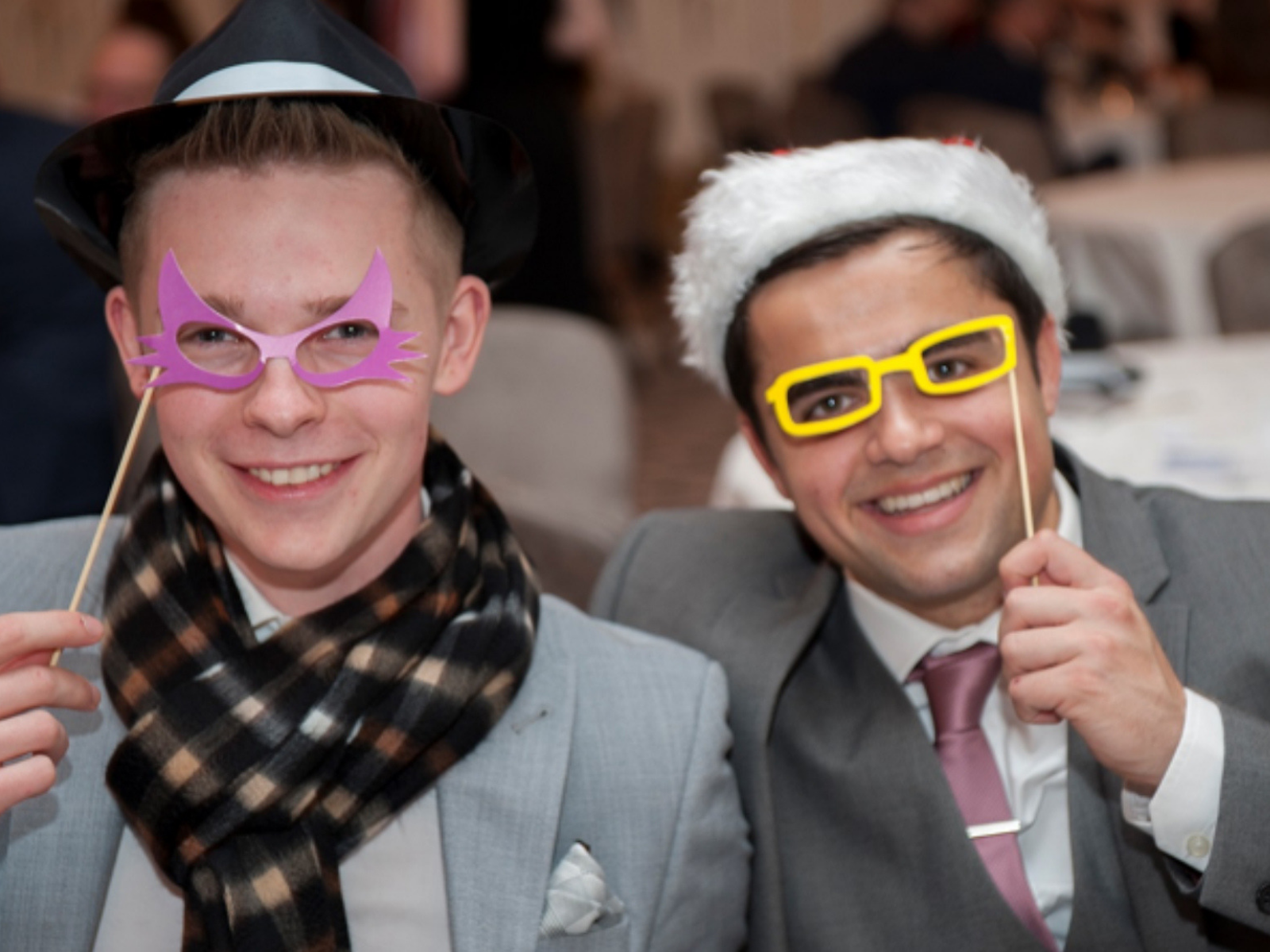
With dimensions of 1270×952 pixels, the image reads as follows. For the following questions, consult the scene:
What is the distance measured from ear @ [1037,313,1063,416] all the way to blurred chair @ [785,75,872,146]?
6.01m

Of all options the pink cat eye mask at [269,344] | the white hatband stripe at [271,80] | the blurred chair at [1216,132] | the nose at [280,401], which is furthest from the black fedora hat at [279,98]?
the blurred chair at [1216,132]

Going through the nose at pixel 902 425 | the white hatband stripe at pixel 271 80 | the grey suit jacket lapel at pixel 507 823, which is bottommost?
the grey suit jacket lapel at pixel 507 823

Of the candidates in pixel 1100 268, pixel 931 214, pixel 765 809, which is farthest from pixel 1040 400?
pixel 1100 268

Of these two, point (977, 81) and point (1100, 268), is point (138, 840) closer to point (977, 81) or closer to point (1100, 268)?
point (1100, 268)

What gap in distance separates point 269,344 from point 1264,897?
112cm

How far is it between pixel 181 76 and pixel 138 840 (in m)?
0.80

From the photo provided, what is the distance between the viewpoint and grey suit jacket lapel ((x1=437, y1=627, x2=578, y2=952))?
59.0 inches

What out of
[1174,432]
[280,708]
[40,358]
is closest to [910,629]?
[280,708]

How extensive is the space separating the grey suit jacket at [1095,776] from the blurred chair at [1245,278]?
74.0 inches

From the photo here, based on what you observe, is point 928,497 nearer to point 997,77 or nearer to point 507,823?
point 507,823

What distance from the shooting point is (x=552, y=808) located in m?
1.54

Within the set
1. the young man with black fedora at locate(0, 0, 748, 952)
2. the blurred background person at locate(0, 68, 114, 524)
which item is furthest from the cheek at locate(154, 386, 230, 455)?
the blurred background person at locate(0, 68, 114, 524)

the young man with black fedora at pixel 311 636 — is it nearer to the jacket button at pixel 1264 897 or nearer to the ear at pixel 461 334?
the ear at pixel 461 334

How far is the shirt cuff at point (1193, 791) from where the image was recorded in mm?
1450
